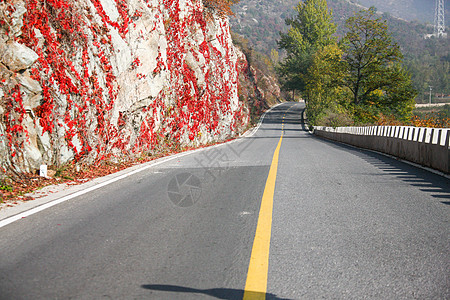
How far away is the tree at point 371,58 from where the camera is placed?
4850 centimetres

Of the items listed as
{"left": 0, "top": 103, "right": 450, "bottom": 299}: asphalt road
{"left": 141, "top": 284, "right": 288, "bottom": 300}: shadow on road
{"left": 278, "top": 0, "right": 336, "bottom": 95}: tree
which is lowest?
{"left": 0, "top": 103, "right": 450, "bottom": 299}: asphalt road

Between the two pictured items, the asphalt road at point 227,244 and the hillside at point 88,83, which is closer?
the asphalt road at point 227,244

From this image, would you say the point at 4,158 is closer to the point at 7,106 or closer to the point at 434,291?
the point at 7,106

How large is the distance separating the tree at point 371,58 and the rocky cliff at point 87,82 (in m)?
35.0

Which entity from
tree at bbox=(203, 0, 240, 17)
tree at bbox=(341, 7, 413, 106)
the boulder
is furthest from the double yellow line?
tree at bbox=(341, 7, 413, 106)

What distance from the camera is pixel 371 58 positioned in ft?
164

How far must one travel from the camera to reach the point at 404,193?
21.8 feet

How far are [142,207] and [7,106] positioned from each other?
13.0 feet

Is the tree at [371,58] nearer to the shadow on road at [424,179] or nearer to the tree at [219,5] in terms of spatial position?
the tree at [219,5]

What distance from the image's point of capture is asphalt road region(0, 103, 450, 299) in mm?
3018

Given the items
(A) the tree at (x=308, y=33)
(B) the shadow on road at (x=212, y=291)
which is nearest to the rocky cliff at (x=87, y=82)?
(B) the shadow on road at (x=212, y=291)

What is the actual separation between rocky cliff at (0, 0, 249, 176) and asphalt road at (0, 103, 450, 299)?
2.51 metres

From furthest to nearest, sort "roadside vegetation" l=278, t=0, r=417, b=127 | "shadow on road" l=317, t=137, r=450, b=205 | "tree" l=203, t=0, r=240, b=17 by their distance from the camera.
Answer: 1. "roadside vegetation" l=278, t=0, r=417, b=127
2. "tree" l=203, t=0, r=240, b=17
3. "shadow on road" l=317, t=137, r=450, b=205

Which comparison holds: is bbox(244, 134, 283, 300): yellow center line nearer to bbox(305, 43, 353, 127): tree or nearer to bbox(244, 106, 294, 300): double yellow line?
bbox(244, 106, 294, 300): double yellow line
